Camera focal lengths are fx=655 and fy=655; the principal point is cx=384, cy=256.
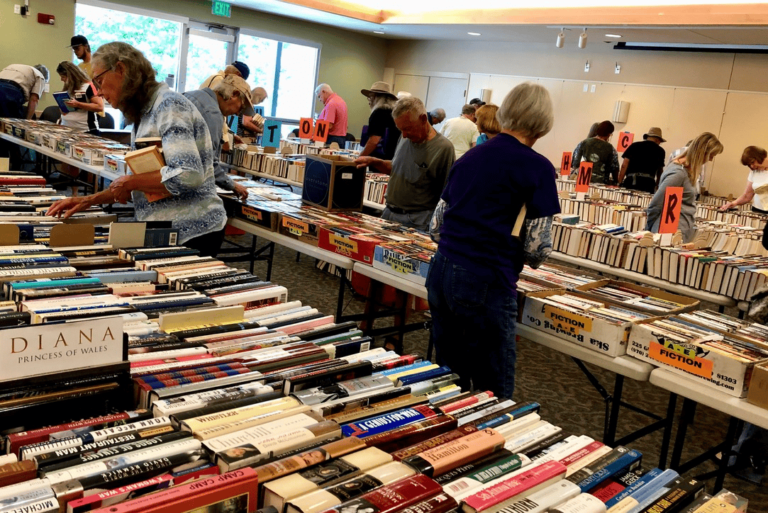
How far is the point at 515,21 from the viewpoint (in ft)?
32.3

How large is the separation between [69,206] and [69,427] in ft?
5.83

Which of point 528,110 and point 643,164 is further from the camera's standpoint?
point 643,164

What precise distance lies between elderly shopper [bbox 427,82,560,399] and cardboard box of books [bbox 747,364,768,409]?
2.52 ft

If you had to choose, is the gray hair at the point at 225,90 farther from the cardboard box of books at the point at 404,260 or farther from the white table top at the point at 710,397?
the white table top at the point at 710,397

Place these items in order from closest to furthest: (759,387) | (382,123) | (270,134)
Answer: (759,387), (382,123), (270,134)

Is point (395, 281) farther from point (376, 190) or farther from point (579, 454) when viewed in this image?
point (376, 190)

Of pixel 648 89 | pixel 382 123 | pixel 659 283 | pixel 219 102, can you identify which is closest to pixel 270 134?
pixel 382 123

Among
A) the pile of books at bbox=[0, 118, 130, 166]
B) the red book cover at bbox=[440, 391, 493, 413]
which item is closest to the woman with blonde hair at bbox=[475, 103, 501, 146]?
the pile of books at bbox=[0, 118, 130, 166]

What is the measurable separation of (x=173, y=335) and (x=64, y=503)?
0.75 metres

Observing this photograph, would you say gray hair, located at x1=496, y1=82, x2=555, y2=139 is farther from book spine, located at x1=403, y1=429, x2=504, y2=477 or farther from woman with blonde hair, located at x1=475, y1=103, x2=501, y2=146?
woman with blonde hair, located at x1=475, y1=103, x2=501, y2=146

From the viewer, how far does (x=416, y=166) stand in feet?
13.0

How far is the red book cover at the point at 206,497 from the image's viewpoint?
0.95 metres

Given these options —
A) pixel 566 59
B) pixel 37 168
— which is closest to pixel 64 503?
pixel 37 168

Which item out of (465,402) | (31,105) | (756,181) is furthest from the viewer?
(31,105)
